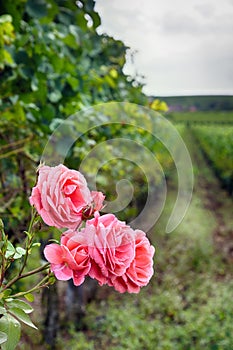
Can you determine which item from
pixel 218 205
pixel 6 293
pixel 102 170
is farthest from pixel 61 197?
pixel 218 205

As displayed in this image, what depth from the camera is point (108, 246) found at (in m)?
0.69

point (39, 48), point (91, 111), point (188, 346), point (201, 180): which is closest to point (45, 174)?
point (39, 48)

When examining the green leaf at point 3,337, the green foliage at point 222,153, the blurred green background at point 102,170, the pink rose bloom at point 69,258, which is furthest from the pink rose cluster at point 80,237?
the green foliage at point 222,153

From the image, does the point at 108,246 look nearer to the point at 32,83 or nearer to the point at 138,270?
the point at 138,270

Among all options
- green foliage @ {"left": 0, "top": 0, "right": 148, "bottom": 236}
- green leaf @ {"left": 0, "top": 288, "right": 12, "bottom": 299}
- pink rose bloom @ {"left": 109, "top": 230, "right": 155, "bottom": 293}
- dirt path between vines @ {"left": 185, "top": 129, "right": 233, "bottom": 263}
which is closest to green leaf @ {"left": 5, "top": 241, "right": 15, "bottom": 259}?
green leaf @ {"left": 0, "top": 288, "right": 12, "bottom": 299}

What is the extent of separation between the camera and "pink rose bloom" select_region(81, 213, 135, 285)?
69 cm

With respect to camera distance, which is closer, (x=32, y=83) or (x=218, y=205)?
(x=32, y=83)

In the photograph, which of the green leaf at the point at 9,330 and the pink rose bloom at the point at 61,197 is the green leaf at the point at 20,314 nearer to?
the green leaf at the point at 9,330

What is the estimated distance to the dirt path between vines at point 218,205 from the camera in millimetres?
7730

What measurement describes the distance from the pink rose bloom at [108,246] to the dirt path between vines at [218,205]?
6005mm

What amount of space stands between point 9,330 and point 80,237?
6.4 inches

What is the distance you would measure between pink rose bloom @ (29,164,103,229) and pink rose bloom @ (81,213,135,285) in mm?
A: 23

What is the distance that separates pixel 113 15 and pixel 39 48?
18.0 inches

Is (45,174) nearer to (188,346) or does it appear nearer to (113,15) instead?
(113,15)
